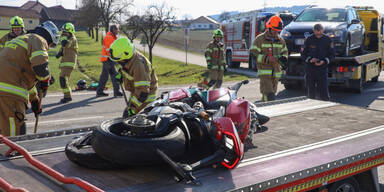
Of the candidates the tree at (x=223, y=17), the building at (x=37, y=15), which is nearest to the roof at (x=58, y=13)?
the building at (x=37, y=15)

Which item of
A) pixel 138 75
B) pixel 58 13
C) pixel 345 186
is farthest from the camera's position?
pixel 58 13

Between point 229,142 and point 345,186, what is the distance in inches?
59.8

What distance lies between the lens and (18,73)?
196 inches

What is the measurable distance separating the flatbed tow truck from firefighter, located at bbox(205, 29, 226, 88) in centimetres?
640

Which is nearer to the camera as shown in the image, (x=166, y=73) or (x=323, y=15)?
(x=323, y=15)

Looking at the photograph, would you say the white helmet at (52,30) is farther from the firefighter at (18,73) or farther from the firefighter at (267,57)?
the firefighter at (267,57)

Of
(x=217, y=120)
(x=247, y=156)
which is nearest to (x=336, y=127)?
(x=247, y=156)

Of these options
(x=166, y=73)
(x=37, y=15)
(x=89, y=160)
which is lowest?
(x=166, y=73)

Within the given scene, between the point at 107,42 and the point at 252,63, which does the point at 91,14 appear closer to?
the point at 252,63

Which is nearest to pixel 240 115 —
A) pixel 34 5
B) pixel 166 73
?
pixel 166 73

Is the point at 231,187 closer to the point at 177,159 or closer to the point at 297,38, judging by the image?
the point at 177,159

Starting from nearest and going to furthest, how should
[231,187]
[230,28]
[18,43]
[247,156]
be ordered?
[231,187], [247,156], [18,43], [230,28]

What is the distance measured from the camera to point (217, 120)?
11.7 ft

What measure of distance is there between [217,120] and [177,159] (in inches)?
21.4
